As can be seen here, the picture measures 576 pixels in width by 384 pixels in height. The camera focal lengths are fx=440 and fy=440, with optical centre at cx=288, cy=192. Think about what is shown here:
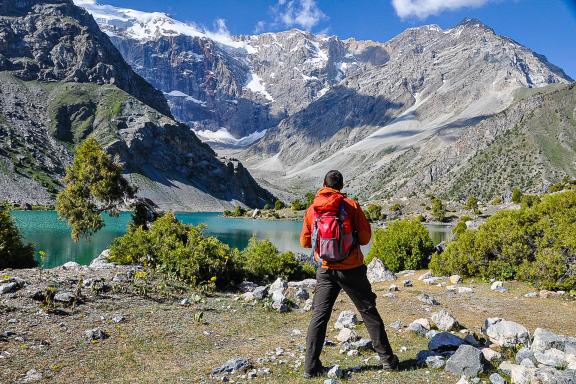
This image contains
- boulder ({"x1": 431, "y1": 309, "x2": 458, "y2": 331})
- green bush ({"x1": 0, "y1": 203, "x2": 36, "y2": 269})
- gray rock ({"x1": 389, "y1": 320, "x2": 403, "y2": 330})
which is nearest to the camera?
boulder ({"x1": 431, "y1": 309, "x2": 458, "y2": 331})

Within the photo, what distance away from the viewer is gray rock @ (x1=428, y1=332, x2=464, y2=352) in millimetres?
8992

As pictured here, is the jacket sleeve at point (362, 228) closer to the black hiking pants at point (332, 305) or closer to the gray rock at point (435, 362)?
the black hiking pants at point (332, 305)

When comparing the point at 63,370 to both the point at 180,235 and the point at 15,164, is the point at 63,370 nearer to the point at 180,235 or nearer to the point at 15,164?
the point at 180,235

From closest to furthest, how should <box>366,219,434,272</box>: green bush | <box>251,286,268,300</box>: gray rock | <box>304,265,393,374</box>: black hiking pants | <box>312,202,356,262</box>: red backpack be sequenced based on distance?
1. <box>312,202,356,262</box>: red backpack
2. <box>304,265,393,374</box>: black hiking pants
3. <box>251,286,268,300</box>: gray rock
4. <box>366,219,434,272</box>: green bush

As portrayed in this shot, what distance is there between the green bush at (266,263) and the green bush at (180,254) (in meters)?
1.53

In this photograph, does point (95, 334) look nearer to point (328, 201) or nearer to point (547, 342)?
point (328, 201)

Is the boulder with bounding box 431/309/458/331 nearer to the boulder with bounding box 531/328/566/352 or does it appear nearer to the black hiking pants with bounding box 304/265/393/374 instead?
the boulder with bounding box 531/328/566/352

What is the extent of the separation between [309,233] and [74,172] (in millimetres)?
28238

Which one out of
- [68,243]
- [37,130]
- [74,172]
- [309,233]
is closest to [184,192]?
[37,130]

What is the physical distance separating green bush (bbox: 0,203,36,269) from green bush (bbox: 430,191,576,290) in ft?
67.8

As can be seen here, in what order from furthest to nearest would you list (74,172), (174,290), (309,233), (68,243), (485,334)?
(68,243)
(74,172)
(174,290)
(485,334)
(309,233)

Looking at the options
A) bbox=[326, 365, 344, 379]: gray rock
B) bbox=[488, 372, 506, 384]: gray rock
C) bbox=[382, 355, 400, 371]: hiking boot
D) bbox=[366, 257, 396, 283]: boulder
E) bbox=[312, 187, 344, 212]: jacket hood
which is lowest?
bbox=[366, 257, 396, 283]: boulder

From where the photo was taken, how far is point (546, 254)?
58.0 ft

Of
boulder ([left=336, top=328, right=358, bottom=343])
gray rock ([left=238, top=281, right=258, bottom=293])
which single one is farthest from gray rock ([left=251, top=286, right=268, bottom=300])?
boulder ([left=336, top=328, right=358, bottom=343])
